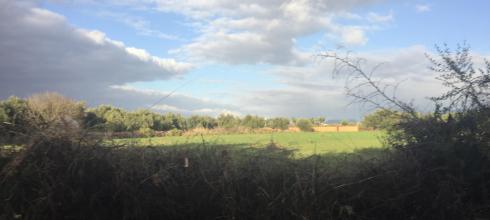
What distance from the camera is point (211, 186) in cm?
511

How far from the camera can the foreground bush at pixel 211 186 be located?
502 centimetres

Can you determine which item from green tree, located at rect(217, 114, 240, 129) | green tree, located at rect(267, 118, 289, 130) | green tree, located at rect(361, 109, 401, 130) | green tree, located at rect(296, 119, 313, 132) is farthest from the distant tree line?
green tree, located at rect(296, 119, 313, 132)

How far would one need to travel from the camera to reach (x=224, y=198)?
16.7ft

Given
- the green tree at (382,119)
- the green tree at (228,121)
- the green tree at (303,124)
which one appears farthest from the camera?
the green tree at (303,124)

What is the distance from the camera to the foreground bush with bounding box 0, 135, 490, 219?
5016 mm

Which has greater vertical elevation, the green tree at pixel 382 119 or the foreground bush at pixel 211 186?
the green tree at pixel 382 119

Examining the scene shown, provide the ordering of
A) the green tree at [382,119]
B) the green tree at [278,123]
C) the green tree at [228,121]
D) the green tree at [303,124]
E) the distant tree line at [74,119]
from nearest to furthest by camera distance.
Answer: the distant tree line at [74,119]
the green tree at [382,119]
the green tree at [228,121]
the green tree at [278,123]
the green tree at [303,124]

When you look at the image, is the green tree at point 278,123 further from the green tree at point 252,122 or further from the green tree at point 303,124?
the green tree at point 303,124

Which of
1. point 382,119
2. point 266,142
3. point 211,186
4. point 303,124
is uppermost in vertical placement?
point 303,124

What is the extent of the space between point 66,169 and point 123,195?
67 centimetres

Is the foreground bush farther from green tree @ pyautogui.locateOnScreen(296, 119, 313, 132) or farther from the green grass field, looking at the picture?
green tree @ pyautogui.locateOnScreen(296, 119, 313, 132)

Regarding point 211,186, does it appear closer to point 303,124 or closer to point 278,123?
point 278,123

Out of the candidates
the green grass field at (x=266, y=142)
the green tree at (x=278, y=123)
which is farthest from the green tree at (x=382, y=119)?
the green tree at (x=278, y=123)

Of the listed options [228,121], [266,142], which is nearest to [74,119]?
[266,142]
